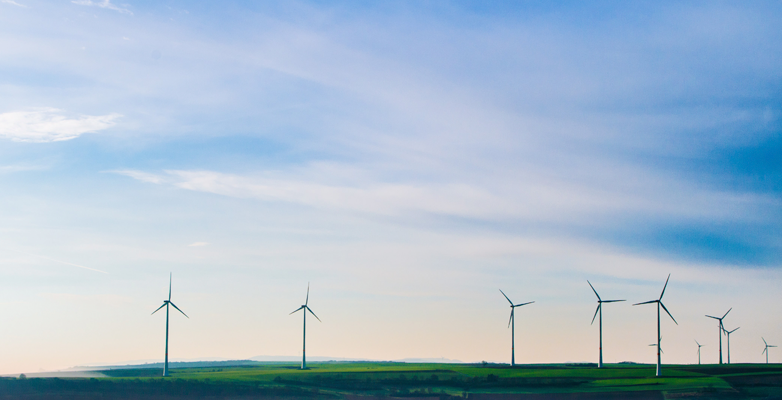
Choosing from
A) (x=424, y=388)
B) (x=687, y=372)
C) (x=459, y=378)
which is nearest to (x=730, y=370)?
(x=687, y=372)

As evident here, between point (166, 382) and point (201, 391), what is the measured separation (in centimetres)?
1398

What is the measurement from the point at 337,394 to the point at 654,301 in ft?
280

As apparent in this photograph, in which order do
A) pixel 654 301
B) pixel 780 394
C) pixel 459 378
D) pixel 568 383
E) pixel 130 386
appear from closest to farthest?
pixel 780 394 < pixel 130 386 < pixel 568 383 < pixel 459 378 < pixel 654 301

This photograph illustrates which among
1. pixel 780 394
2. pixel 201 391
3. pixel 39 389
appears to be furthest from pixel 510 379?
pixel 39 389

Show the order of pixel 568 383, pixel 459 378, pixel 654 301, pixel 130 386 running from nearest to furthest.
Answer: pixel 130 386, pixel 568 383, pixel 459 378, pixel 654 301

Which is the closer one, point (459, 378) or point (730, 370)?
point (459, 378)

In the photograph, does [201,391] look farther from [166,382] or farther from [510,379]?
[510,379]

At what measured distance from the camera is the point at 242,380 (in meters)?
156

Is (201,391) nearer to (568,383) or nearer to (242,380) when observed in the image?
(242,380)

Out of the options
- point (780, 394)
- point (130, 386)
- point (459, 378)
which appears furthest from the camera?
point (459, 378)

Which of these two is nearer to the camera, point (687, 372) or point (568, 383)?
point (568, 383)

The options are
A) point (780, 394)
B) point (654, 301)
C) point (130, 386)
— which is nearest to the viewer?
point (780, 394)

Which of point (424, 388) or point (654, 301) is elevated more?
point (654, 301)

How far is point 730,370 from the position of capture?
7057 inches
